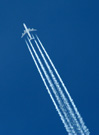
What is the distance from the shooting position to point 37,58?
199 ft

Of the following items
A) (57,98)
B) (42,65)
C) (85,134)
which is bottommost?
(85,134)

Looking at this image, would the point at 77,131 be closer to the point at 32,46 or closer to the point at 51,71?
the point at 51,71

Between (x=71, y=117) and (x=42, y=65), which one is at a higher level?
(x=42, y=65)

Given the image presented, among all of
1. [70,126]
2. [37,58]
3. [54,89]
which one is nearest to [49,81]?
[54,89]

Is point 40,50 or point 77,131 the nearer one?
point 77,131

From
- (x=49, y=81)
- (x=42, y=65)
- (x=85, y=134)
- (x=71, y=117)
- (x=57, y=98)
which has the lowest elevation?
(x=85, y=134)

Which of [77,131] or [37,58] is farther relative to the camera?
[37,58]

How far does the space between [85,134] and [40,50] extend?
20.8m

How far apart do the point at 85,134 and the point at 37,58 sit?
62.7ft

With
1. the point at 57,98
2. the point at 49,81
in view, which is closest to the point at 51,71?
the point at 49,81

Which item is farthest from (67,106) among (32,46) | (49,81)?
(32,46)

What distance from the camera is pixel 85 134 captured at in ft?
183

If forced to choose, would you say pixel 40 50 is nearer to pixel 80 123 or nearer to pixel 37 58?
pixel 37 58

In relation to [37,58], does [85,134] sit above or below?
below
